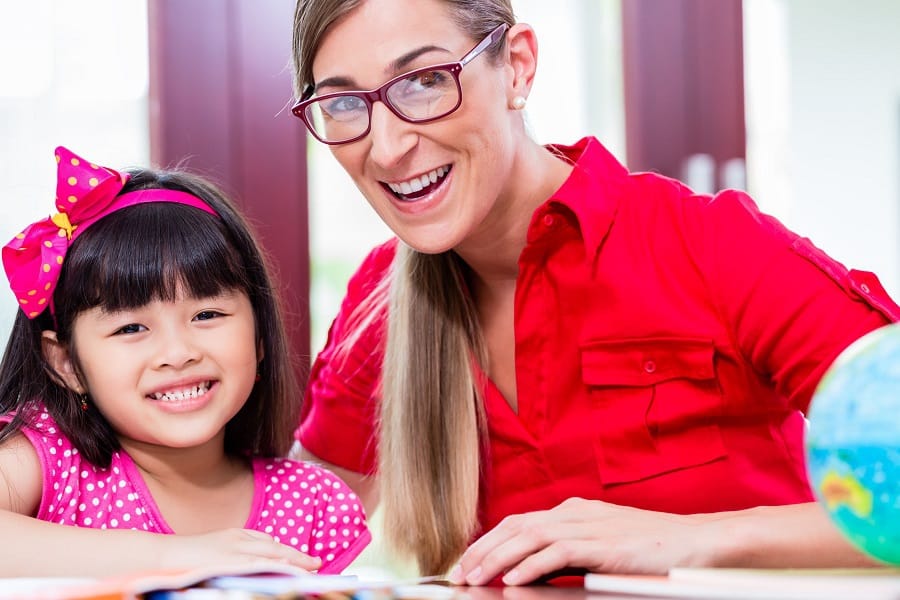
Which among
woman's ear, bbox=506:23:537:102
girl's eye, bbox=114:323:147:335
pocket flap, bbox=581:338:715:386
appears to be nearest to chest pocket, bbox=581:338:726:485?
pocket flap, bbox=581:338:715:386

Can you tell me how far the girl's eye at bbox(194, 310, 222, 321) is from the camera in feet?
4.54

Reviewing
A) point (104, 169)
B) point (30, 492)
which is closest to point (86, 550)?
point (30, 492)

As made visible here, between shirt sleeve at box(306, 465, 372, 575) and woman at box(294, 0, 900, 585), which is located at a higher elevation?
woman at box(294, 0, 900, 585)

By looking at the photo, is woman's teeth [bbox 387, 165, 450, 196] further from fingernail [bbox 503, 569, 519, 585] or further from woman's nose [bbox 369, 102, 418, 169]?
fingernail [bbox 503, 569, 519, 585]

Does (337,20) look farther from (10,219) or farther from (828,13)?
(828,13)

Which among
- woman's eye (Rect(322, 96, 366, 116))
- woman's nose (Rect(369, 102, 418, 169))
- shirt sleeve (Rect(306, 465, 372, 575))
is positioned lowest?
shirt sleeve (Rect(306, 465, 372, 575))

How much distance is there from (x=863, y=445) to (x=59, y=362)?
104cm

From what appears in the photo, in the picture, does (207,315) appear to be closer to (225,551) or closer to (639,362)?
(225,551)

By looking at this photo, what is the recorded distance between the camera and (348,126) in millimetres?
1381

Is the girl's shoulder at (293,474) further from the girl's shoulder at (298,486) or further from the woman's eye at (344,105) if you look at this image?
the woman's eye at (344,105)

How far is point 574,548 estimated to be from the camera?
107 cm

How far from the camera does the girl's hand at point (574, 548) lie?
106 centimetres

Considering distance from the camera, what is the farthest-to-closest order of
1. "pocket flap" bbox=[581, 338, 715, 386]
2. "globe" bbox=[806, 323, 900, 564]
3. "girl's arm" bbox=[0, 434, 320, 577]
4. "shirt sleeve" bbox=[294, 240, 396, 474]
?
"shirt sleeve" bbox=[294, 240, 396, 474] < "pocket flap" bbox=[581, 338, 715, 386] < "girl's arm" bbox=[0, 434, 320, 577] < "globe" bbox=[806, 323, 900, 564]

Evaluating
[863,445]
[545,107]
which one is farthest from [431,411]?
[545,107]
